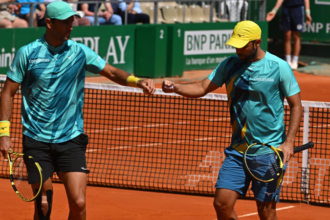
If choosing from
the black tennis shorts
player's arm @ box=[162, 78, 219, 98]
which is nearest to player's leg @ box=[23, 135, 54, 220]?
the black tennis shorts

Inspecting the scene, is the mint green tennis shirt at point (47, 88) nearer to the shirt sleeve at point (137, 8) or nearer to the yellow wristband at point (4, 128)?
the yellow wristband at point (4, 128)

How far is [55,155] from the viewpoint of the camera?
4730 mm

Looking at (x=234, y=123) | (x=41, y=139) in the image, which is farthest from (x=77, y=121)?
(x=234, y=123)

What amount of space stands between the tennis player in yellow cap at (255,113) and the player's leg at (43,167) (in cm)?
140

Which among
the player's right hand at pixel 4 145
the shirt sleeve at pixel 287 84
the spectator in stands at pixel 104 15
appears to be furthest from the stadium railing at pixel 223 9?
the player's right hand at pixel 4 145

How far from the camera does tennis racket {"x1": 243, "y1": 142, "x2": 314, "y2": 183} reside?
4691mm

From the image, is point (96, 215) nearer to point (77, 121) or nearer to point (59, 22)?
point (77, 121)

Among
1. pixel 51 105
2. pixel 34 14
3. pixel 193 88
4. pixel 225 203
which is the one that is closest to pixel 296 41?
pixel 34 14

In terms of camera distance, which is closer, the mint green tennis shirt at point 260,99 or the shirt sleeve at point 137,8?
the mint green tennis shirt at point 260,99

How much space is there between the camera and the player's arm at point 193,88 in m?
5.11

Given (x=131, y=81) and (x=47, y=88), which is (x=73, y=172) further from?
(x=131, y=81)

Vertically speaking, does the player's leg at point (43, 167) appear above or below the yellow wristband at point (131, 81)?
below

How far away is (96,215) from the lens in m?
6.21

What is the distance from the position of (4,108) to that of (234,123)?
1919 millimetres
